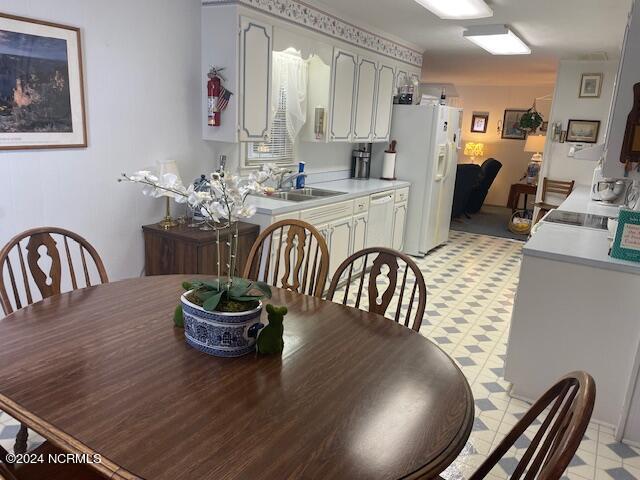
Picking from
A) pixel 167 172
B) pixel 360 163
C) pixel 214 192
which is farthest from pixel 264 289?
pixel 360 163

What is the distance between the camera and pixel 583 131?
5844 millimetres

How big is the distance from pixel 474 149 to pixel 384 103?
512cm

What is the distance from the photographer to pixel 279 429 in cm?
108

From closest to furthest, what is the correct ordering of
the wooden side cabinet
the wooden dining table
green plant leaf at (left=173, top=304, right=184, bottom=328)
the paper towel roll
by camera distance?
the wooden dining table → green plant leaf at (left=173, top=304, right=184, bottom=328) → the wooden side cabinet → the paper towel roll

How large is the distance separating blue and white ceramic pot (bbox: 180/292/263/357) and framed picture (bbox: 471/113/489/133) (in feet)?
30.1

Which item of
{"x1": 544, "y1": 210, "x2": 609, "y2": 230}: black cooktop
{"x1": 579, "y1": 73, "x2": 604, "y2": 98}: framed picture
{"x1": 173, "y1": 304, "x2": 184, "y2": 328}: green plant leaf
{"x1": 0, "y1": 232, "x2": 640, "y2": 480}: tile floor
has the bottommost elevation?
{"x1": 0, "y1": 232, "x2": 640, "y2": 480}: tile floor

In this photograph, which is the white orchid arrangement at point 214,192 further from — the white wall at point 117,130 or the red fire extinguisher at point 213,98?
the red fire extinguisher at point 213,98

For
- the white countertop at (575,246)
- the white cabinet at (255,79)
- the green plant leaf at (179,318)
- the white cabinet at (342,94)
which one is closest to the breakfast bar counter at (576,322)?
the white countertop at (575,246)

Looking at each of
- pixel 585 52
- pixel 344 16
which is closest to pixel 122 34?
pixel 344 16

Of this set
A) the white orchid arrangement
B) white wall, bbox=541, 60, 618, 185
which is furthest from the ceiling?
the white orchid arrangement

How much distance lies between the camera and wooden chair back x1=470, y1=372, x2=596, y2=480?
0.86 metres

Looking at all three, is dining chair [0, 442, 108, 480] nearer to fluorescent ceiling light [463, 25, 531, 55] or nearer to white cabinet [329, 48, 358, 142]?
white cabinet [329, 48, 358, 142]

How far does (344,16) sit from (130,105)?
2.19 metres

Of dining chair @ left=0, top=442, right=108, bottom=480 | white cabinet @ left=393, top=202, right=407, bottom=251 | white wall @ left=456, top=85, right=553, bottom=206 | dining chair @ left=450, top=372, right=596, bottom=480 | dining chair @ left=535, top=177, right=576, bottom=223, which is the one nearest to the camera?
dining chair @ left=450, top=372, right=596, bottom=480
